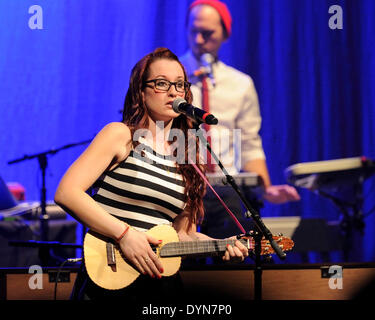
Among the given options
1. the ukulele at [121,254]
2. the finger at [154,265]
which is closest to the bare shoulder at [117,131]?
the ukulele at [121,254]

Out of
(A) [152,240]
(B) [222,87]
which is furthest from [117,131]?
(B) [222,87]

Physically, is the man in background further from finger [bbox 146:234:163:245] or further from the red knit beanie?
finger [bbox 146:234:163:245]

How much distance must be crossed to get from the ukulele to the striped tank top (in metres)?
0.08

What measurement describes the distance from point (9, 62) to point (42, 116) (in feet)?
1.90

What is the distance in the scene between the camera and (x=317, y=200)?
5.16 meters

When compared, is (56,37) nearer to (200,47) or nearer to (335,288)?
(200,47)

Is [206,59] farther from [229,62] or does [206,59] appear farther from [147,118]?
[147,118]

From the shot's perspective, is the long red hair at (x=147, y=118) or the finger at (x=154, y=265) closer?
the finger at (x=154, y=265)

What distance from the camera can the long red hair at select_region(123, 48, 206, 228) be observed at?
230 centimetres

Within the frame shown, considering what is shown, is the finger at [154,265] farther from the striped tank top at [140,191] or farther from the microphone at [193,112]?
the microphone at [193,112]

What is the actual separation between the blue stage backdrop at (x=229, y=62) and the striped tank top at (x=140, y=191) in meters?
2.66

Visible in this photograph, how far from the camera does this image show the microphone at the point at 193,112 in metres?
1.97

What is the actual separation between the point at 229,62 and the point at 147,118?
112 inches
